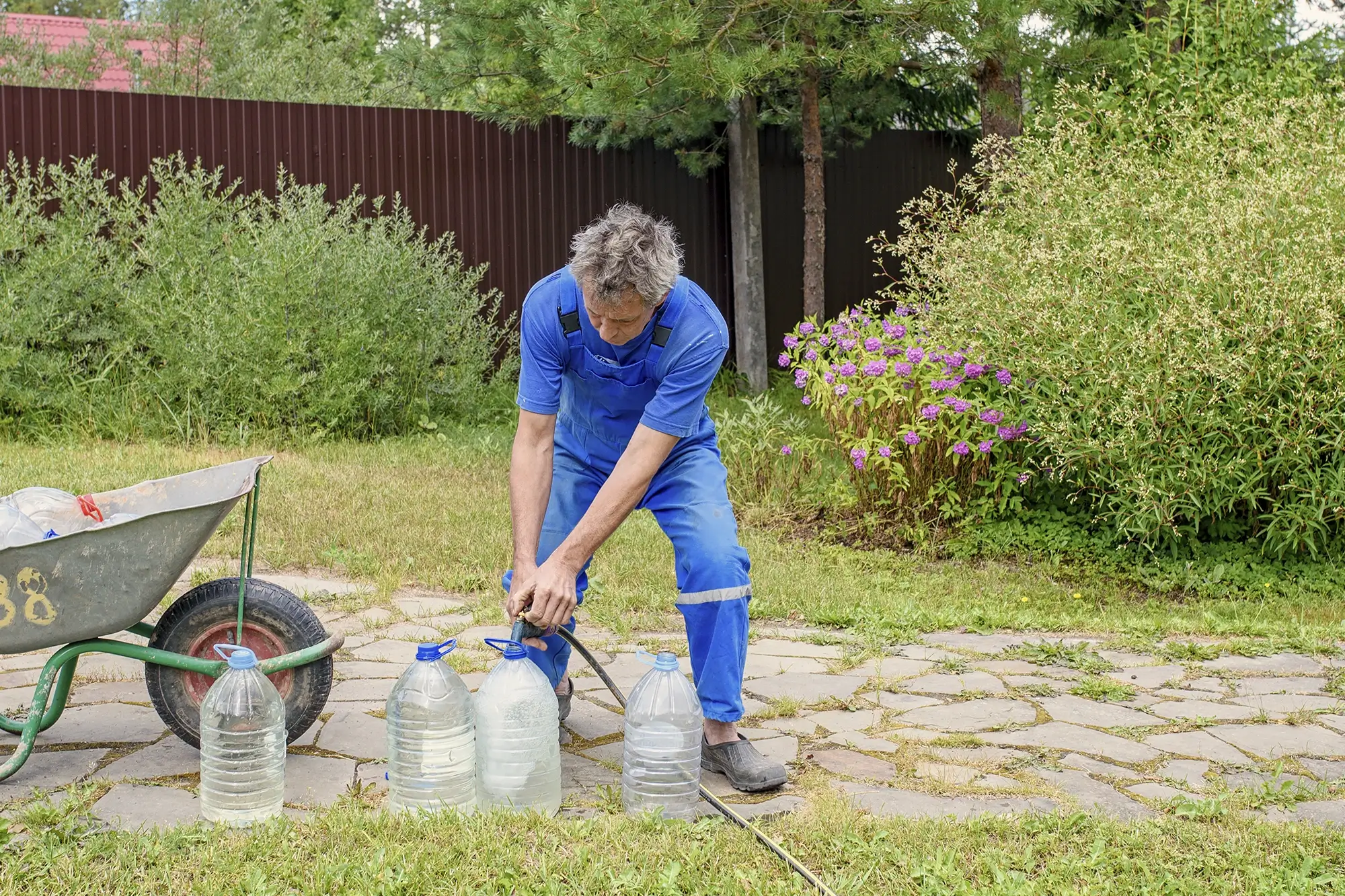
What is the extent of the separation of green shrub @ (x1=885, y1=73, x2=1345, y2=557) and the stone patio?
1.33 m

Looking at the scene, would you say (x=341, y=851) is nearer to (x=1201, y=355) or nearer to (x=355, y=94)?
(x=1201, y=355)

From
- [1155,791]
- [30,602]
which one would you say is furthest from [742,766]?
[30,602]

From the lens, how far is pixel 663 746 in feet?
10.3

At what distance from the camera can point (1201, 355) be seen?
5.71m

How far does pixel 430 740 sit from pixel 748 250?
827 centimetres

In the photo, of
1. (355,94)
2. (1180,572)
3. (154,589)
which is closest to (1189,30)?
(1180,572)

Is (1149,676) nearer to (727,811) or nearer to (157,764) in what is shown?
(727,811)

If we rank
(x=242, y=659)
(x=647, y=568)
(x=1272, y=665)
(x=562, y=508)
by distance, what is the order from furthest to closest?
(x=647, y=568) → (x=1272, y=665) → (x=562, y=508) → (x=242, y=659)

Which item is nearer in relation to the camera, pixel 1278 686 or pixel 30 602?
pixel 30 602

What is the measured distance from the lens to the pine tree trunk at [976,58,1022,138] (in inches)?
360

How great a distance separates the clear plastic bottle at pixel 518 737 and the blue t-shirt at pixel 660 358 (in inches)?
28.4

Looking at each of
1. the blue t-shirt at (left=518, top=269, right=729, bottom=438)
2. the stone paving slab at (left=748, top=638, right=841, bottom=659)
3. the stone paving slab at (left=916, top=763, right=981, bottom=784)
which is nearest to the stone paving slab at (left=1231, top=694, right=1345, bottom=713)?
the stone paving slab at (left=916, top=763, right=981, bottom=784)

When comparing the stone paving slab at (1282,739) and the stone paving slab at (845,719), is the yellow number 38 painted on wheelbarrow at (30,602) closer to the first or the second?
the stone paving slab at (845,719)

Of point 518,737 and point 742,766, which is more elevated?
point 518,737
